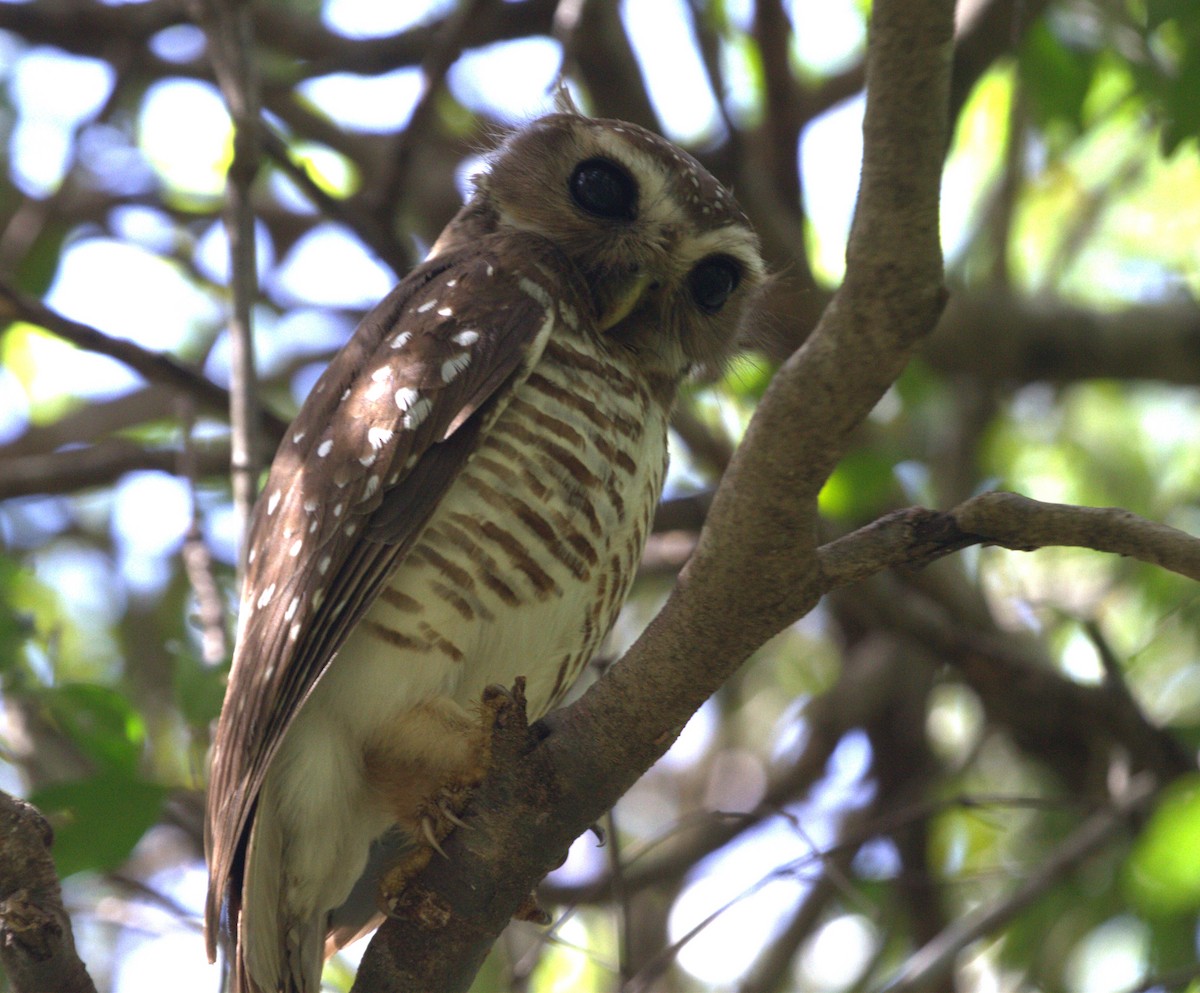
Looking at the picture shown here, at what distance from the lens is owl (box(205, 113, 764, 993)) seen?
2686mm

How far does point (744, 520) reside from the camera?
1947 mm

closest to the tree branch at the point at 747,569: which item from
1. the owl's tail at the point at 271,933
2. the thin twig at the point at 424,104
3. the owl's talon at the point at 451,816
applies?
the owl's talon at the point at 451,816

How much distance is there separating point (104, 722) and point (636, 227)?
5.14 feet

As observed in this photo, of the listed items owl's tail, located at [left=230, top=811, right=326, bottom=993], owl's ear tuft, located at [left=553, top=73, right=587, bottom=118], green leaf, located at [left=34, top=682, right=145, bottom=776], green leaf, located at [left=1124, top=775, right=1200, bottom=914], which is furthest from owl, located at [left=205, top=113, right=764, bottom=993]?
green leaf, located at [left=1124, top=775, right=1200, bottom=914]

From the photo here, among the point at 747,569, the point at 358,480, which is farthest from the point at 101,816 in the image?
the point at 747,569

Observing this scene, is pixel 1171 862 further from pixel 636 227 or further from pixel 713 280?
pixel 636 227

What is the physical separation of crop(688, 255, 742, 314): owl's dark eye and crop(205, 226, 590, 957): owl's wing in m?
0.34

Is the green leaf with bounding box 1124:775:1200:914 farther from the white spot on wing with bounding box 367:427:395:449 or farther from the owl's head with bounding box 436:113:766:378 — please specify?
the white spot on wing with bounding box 367:427:395:449

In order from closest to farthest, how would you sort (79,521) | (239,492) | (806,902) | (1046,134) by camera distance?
(239,492), (806,902), (1046,134), (79,521)

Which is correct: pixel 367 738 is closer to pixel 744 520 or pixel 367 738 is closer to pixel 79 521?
pixel 744 520

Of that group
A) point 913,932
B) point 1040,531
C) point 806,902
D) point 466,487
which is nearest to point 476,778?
point 466,487

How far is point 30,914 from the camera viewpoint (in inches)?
80.3

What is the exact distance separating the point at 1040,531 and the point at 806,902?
9.89ft

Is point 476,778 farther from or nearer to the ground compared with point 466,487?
nearer to the ground
